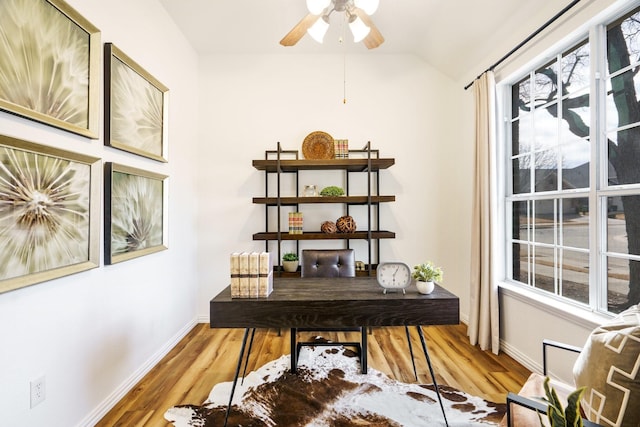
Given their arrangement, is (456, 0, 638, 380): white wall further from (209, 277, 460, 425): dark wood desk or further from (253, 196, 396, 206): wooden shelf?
(253, 196, 396, 206): wooden shelf

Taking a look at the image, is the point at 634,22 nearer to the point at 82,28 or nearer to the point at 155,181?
the point at 82,28

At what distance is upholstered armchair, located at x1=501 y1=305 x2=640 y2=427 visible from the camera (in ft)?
3.53

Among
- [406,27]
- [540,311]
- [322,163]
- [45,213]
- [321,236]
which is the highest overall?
[406,27]

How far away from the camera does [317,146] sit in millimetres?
3488

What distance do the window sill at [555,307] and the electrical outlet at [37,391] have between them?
3018mm

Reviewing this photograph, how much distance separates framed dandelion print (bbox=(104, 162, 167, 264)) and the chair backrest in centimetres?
126

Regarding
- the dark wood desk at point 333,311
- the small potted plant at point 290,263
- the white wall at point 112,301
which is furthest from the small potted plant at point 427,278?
the white wall at point 112,301

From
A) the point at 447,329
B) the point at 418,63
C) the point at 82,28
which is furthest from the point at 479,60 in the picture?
the point at 82,28

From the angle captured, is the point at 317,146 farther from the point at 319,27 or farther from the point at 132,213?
the point at 132,213

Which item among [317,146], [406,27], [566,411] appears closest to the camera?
[566,411]

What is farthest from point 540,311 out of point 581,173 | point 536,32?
point 536,32

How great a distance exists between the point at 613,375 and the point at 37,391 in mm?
2476

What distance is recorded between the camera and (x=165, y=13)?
279 centimetres

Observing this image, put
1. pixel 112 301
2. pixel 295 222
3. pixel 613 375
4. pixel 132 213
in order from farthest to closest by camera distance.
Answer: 1. pixel 295 222
2. pixel 132 213
3. pixel 112 301
4. pixel 613 375
